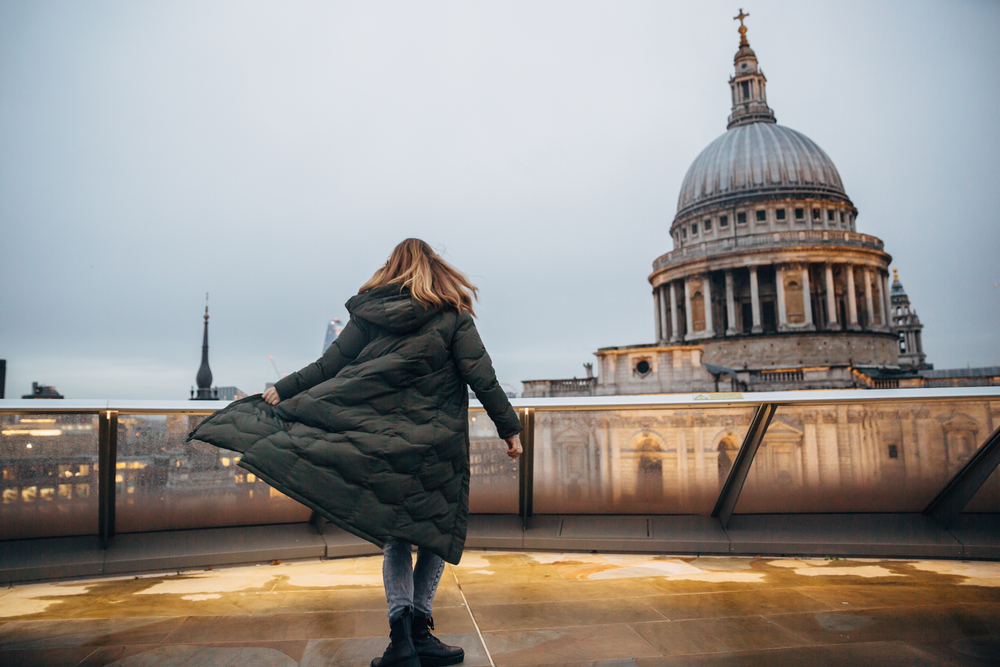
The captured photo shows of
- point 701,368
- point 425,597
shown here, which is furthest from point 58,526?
point 701,368

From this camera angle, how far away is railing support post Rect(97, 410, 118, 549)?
503 centimetres

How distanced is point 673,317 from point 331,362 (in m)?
57.4

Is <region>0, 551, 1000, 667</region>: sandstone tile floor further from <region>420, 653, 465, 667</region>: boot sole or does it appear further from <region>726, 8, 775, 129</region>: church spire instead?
<region>726, 8, 775, 129</region>: church spire

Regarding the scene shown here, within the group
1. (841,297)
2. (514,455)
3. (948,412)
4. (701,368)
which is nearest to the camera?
(514,455)

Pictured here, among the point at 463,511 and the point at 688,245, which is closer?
the point at 463,511

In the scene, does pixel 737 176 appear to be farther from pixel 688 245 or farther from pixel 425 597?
pixel 425 597

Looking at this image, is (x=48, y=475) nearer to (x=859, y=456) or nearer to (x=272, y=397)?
(x=272, y=397)

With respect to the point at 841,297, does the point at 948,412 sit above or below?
below

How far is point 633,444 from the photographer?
6.07 meters

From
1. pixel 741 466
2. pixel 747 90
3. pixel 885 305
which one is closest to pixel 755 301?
pixel 885 305

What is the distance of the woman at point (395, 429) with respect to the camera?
2.87 metres

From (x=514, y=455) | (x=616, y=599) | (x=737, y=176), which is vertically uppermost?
(x=737, y=176)

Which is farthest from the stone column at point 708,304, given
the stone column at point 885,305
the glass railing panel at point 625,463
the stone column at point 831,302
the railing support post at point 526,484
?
the railing support post at point 526,484

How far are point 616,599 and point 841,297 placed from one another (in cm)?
5642
